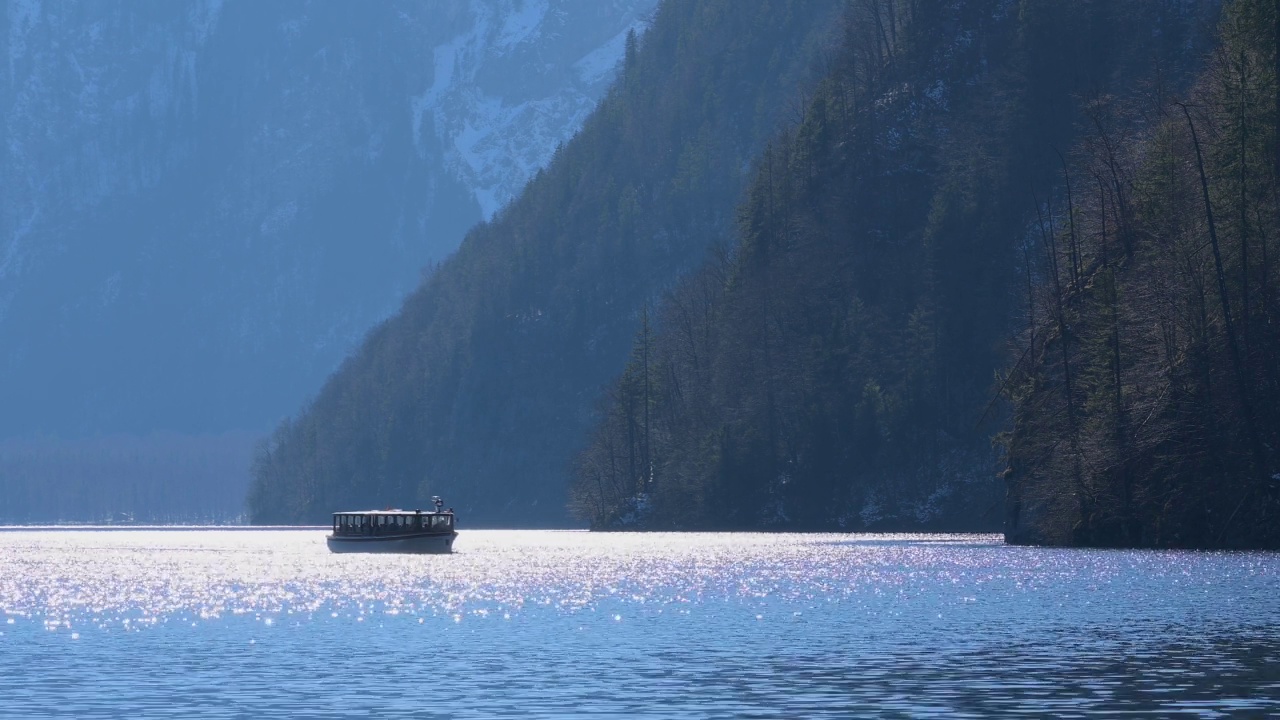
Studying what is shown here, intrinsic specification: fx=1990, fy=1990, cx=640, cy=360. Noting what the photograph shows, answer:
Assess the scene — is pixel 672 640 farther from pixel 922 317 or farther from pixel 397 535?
pixel 922 317

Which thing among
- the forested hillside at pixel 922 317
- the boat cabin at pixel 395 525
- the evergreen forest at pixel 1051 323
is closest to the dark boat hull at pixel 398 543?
the boat cabin at pixel 395 525

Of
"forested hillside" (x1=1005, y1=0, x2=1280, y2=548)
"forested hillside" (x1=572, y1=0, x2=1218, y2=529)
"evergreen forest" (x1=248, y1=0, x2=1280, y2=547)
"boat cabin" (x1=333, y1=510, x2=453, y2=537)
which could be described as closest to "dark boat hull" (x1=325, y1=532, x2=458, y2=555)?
"boat cabin" (x1=333, y1=510, x2=453, y2=537)

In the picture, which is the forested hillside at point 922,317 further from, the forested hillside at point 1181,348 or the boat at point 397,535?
the boat at point 397,535

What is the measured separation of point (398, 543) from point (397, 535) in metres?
0.77

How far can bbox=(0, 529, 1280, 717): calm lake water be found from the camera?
45344 millimetres

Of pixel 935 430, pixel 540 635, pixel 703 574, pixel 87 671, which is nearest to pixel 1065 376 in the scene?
pixel 703 574

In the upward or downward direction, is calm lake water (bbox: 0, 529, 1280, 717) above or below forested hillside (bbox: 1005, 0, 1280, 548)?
below

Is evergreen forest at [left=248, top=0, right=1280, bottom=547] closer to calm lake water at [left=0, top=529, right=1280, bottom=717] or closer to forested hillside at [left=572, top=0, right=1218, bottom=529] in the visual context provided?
forested hillside at [left=572, top=0, right=1218, bottom=529]

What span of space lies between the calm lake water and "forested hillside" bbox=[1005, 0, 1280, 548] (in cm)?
608

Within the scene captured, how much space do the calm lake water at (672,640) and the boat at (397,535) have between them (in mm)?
38797

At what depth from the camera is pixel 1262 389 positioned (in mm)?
110688

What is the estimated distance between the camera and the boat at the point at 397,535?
494 ft

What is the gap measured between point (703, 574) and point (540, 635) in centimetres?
3738

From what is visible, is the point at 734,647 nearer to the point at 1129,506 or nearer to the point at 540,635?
the point at 540,635
